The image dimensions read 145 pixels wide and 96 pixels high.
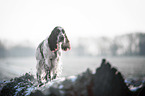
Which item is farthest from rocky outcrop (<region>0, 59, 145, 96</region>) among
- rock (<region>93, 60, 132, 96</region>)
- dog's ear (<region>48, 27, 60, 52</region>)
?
dog's ear (<region>48, 27, 60, 52</region>)

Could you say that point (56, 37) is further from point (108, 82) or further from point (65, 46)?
point (108, 82)

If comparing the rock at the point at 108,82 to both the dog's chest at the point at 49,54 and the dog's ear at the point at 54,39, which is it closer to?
the dog's ear at the point at 54,39

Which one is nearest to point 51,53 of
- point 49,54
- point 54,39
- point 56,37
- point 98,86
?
point 49,54

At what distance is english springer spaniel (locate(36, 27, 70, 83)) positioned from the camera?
607cm

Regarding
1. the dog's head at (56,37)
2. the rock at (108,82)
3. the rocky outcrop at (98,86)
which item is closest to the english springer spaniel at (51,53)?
the dog's head at (56,37)

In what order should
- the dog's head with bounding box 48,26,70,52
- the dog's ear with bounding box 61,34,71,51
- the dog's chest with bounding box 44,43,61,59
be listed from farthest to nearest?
1. the dog's ear with bounding box 61,34,71,51
2. the dog's chest with bounding box 44,43,61,59
3. the dog's head with bounding box 48,26,70,52

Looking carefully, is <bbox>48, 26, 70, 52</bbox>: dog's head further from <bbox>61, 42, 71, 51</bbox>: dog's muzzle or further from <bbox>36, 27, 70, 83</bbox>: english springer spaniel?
<bbox>61, 42, 71, 51</bbox>: dog's muzzle

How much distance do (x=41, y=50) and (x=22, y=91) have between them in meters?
1.93

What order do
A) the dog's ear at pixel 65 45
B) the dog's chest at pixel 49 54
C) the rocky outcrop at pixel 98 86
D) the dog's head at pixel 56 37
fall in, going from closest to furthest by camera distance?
the rocky outcrop at pixel 98 86, the dog's head at pixel 56 37, the dog's chest at pixel 49 54, the dog's ear at pixel 65 45

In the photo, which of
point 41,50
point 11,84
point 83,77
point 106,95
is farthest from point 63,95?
point 11,84

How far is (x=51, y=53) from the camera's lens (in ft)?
20.7

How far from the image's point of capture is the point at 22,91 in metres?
5.99

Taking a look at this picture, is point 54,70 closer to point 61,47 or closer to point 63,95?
point 61,47

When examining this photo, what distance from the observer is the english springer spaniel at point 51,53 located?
239 inches
